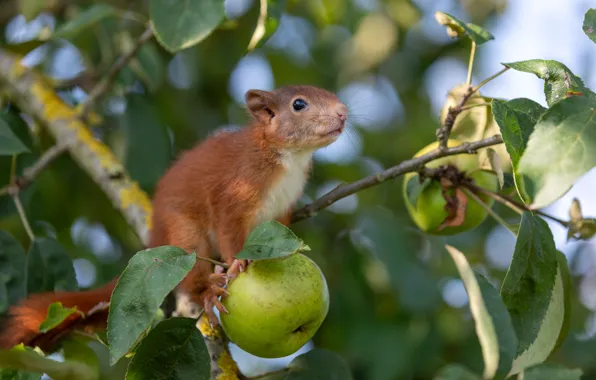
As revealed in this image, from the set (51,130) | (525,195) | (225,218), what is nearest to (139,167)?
(51,130)

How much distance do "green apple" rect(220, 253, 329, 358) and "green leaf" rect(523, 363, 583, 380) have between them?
2.01 feet

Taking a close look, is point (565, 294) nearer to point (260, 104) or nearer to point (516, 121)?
point (516, 121)

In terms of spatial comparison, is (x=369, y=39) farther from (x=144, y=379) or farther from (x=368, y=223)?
(x=144, y=379)

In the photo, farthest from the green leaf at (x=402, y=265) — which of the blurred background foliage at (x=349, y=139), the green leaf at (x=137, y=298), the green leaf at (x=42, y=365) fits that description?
the green leaf at (x=42, y=365)

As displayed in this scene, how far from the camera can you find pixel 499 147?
227cm

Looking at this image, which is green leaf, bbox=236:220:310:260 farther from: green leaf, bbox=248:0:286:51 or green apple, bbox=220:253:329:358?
green leaf, bbox=248:0:286:51

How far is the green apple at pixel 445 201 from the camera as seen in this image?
228cm

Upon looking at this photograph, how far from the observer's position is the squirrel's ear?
2.91 metres

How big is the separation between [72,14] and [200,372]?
261 centimetres

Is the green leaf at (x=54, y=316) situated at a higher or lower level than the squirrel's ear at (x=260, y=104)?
lower

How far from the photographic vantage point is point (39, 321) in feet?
7.57

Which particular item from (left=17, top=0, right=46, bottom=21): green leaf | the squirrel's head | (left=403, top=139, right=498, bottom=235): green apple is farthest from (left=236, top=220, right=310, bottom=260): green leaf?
(left=17, top=0, right=46, bottom=21): green leaf

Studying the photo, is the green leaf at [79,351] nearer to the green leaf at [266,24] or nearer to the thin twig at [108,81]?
the green leaf at [266,24]

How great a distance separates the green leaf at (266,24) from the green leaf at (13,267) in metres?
1.07
